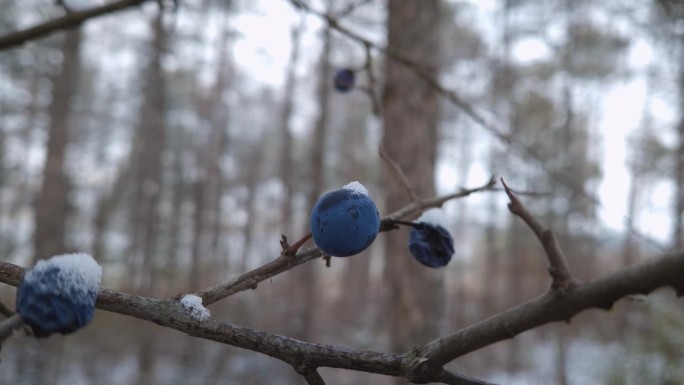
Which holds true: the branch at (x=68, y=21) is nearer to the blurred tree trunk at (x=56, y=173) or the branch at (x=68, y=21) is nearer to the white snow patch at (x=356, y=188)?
the white snow patch at (x=356, y=188)

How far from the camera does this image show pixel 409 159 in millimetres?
3361

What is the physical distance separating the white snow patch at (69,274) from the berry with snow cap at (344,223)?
0.89ft

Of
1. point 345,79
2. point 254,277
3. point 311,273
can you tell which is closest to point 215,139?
A: point 311,273

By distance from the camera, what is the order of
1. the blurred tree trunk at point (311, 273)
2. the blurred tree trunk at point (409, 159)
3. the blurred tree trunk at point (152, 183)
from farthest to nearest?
the blurred tree trunk at point (152, 183) → the blurred tree trunk at point (311, 273) → the blurred tree trunk at point (409, 159)

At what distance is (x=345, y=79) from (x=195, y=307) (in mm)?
1539

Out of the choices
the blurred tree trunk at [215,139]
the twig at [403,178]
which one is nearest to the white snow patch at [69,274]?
the twig at [403,178]

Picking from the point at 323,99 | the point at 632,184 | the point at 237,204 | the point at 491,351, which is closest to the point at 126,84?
the point at 237,204

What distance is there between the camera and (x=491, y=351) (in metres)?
15.6

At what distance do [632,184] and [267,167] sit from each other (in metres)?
17.7

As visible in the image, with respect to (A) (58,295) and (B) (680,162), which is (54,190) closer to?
(A) (58,295)

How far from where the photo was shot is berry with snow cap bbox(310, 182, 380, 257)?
692mm

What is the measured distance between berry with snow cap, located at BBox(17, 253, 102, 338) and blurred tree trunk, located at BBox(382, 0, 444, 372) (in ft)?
8.93

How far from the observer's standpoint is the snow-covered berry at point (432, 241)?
879 mm

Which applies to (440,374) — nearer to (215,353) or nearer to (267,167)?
(215,353)
